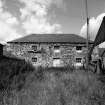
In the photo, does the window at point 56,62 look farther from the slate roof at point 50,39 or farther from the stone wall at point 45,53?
the slate roof at point 50,39

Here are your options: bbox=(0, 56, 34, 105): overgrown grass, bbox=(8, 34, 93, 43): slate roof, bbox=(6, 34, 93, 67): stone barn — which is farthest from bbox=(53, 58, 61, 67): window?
bbox=(0, 56, 34, 105): overgrown grass

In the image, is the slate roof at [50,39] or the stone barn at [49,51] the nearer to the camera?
the stone barn at [49,51]

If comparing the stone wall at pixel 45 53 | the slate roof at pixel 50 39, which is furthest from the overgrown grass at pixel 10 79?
the slate roof at pixel 50 39

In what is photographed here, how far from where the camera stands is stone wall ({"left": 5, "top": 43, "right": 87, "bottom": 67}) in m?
19.2

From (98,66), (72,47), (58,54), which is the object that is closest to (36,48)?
(58,54)

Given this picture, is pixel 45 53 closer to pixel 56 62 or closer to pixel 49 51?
pixel 49 51

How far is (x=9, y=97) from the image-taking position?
3547mm

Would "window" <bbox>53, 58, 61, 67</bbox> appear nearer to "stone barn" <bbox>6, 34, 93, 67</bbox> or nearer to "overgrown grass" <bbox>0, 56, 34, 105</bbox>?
"stone barn" <bbox>6, 34, 93, 67</bbox>

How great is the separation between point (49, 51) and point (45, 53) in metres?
A: 0.83

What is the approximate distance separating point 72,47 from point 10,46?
11.4 meters

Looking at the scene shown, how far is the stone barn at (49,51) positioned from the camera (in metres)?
19.2

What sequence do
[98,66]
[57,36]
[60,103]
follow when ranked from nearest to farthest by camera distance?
[60,103] → [98,66] → [57,36]

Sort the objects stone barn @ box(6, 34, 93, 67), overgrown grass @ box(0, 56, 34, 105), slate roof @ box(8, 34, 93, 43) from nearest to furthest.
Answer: overgrown grass @ box(0, 56, 34, 105) → stone barn @ box(6, 34, 93, 67) → slate roof @ box(8, 34, 93, 43)

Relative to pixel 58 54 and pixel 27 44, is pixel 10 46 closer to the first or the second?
pixel 27 44
